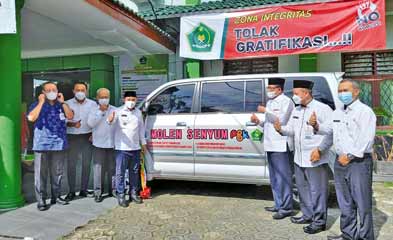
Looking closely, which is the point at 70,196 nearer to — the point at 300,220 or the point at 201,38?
the point at 300,220

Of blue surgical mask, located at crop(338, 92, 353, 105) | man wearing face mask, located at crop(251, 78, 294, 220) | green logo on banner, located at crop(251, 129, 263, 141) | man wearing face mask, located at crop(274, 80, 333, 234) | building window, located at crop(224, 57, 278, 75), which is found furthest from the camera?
building window, located at crop(224, 57, 278, 75)

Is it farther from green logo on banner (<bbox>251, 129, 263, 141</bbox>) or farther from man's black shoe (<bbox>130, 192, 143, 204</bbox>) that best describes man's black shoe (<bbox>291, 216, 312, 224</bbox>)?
man's black shoe (<bbox>130, 192, 143, 204</bbox>)

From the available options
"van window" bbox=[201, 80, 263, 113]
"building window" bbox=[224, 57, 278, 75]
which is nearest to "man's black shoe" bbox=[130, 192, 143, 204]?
"van window" bbox=[201, 80, 263, 113]

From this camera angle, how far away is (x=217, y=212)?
504cm

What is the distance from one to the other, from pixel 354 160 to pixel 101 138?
3503mm

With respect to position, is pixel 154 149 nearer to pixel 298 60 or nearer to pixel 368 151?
pixel 368 151

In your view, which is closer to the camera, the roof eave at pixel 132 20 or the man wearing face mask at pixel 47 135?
the man wearing face mask at pixel 47 135

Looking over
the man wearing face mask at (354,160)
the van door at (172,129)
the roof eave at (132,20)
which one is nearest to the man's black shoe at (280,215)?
the man wearing face mask at (354,160)

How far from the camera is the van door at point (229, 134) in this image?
5289mm

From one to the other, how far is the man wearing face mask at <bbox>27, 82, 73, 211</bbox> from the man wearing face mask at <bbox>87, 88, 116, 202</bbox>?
386 millimetres

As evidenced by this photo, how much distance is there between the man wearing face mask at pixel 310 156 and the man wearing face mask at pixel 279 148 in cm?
34

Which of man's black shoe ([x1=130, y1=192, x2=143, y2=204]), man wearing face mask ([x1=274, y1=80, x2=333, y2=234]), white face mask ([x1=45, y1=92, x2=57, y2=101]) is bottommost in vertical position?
man's black shoe ([x1=130, y1=192, x2=143, y2=204])

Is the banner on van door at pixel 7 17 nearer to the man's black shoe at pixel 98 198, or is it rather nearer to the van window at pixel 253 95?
the man's black shoe at pixel 98 198

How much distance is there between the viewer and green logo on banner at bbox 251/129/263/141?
521 centimetres
